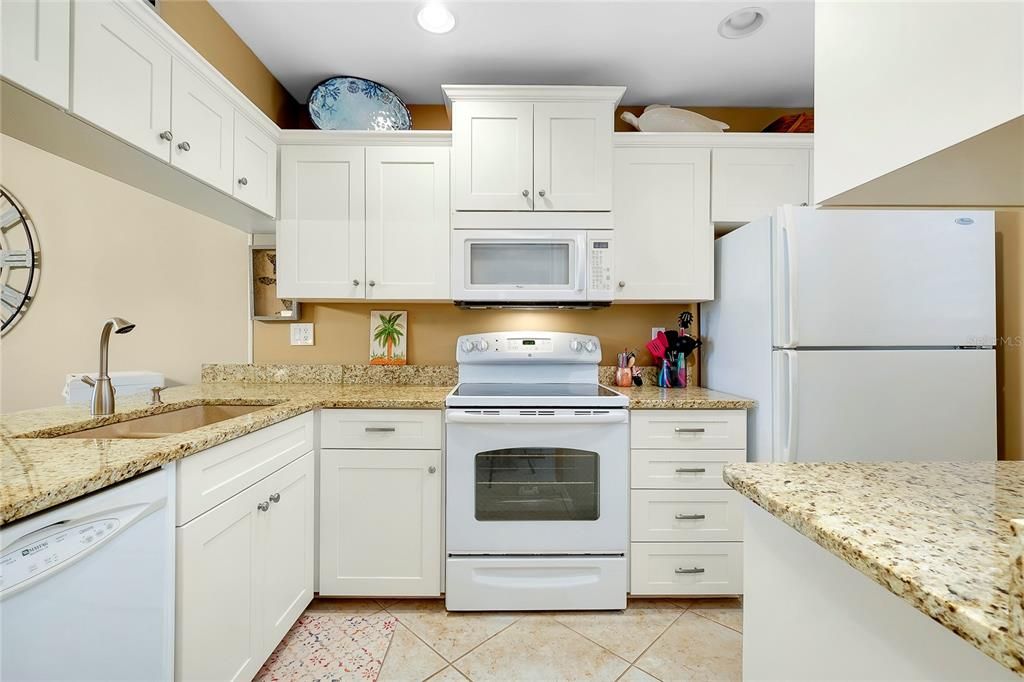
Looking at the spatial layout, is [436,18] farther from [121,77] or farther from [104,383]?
[104,383]

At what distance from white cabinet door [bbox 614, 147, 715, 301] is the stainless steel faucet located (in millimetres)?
2015

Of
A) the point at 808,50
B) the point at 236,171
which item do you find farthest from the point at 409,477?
the point at 808,50

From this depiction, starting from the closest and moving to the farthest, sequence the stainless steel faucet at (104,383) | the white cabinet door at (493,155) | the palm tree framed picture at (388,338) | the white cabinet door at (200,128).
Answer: the stainless steel faucet at (104,383), the white cabinet door at (200,128), the white cabinet door at (493,155), the palm tree framed picture at (388,338)

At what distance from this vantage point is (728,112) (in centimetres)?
259

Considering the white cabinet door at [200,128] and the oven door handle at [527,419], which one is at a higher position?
the white cabinet door at [200,128]

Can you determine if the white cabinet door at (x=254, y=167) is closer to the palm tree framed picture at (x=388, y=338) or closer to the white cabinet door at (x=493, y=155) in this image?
the palm tree framed picture at (x=388, y=338)

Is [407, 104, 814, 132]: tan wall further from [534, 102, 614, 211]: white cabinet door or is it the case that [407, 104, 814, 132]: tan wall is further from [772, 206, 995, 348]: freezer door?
[772, 206, 995, 348]: freezer door

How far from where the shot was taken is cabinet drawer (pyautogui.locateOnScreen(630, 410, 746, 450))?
1899 mm

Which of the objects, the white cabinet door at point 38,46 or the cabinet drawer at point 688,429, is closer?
the white cabinet door at point 38,46

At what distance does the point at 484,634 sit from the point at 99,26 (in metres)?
2.36

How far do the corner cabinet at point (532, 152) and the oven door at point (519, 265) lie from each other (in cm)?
14

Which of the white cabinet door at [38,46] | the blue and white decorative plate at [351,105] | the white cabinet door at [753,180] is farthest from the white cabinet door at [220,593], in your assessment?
the white cabinet door at [753,180]

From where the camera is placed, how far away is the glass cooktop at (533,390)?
1958 mm

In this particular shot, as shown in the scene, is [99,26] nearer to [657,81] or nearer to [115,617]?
[115,617]
